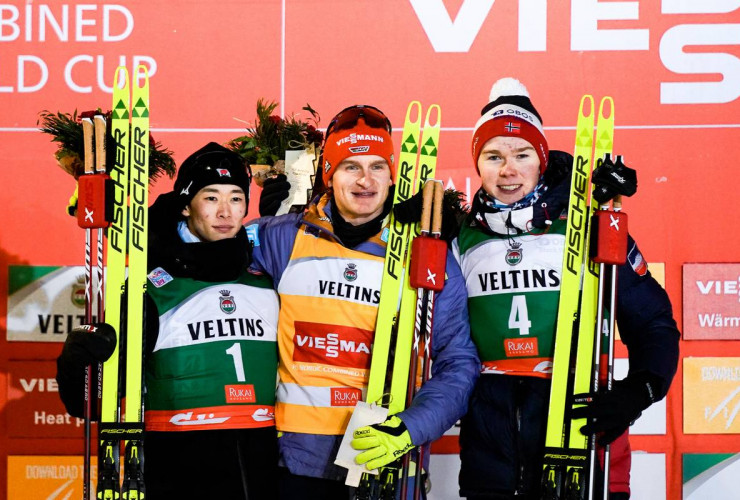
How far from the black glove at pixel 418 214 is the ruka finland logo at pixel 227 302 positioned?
0.57 meters

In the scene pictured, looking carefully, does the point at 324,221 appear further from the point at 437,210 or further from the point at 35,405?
the point at 35,405

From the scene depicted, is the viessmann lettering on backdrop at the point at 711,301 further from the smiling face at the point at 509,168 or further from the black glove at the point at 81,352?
the black glove at the point at 81,352

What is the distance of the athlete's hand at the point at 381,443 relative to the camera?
216 cm

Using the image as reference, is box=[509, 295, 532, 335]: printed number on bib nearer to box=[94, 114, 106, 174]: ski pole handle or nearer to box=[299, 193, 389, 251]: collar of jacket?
box=[299, 193, 389, 251]: collar of jacket

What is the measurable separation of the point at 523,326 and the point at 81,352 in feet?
4.21

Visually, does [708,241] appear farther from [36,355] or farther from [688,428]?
[36,355]

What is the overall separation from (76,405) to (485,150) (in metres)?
1.50

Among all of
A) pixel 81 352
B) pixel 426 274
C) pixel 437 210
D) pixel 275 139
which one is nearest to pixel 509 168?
pixel 437 210

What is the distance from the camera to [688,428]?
371cm

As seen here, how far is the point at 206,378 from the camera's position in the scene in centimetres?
238

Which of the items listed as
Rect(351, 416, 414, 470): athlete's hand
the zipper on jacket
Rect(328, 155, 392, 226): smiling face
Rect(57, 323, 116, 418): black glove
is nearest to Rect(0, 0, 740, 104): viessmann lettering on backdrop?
Rect(328, 155, 392, 226): smiling face

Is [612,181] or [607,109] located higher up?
[607,109]

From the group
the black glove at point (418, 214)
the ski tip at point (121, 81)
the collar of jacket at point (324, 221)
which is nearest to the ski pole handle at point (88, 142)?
the ski tip at point (121, 81)

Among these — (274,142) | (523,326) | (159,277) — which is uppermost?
(274,142)
